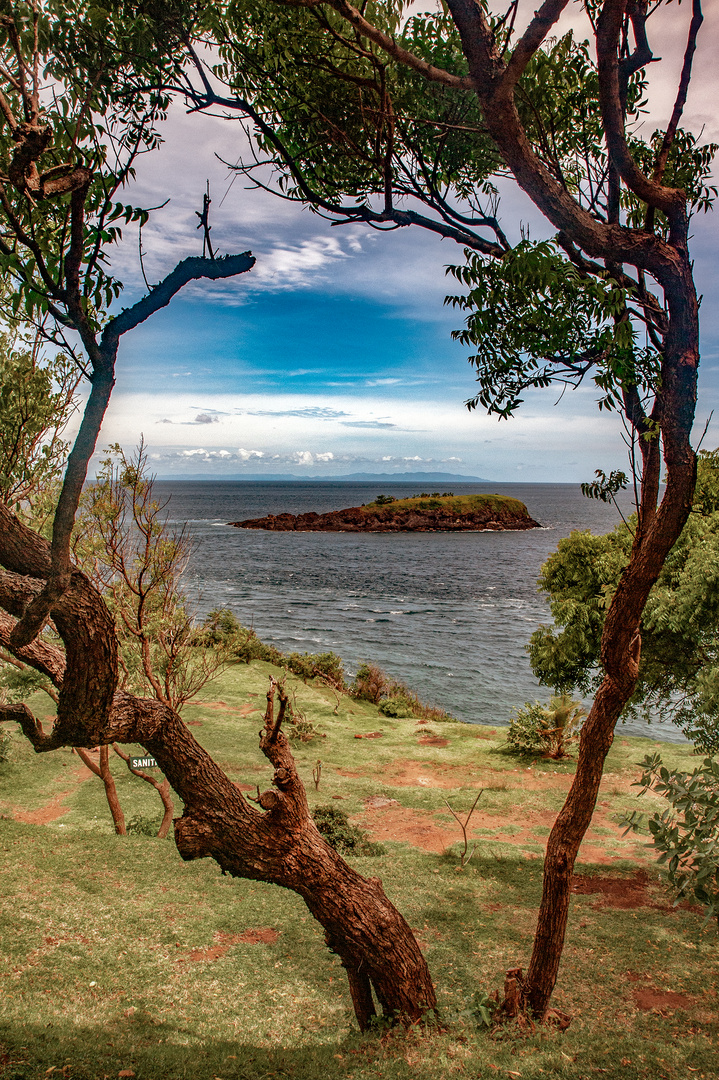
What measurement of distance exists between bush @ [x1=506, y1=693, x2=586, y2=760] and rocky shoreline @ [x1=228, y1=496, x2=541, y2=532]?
317ft

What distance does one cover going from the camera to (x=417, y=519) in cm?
12262

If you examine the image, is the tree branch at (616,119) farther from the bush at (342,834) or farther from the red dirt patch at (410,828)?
the red dirt patch at (410,828)

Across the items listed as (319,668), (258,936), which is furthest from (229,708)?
(258,936)

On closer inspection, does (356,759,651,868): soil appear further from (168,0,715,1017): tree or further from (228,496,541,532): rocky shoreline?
(228,496,541,532): rocky shoreline

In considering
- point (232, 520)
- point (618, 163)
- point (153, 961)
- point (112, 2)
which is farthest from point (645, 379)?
point (232, 520)

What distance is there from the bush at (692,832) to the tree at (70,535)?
2438mm

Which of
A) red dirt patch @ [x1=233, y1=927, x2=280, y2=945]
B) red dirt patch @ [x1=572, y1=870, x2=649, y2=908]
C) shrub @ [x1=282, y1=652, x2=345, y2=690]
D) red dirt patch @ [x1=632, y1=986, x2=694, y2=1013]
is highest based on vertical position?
red dirt patch @ [x1=632, y1=986, x2=694, y2=1013]

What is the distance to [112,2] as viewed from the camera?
460cm

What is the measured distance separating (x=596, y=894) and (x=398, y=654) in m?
26.2

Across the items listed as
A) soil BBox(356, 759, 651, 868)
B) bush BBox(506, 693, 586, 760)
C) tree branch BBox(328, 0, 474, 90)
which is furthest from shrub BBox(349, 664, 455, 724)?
tree branch BBox(328, 0, 474, 90)

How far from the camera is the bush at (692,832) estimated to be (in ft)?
15.6

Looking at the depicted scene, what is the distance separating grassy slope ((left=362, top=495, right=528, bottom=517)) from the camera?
414ft

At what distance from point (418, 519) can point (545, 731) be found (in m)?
104

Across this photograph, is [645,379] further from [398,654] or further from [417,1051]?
[398,654]
